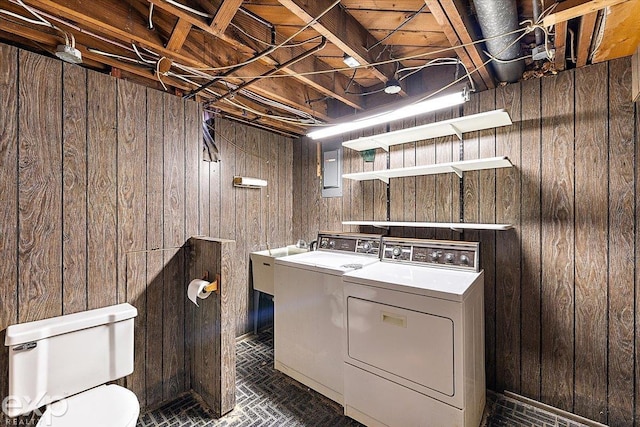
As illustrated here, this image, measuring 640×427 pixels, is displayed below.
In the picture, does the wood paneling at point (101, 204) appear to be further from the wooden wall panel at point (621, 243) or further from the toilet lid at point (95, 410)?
the wooden wall panel at point (621, 243)

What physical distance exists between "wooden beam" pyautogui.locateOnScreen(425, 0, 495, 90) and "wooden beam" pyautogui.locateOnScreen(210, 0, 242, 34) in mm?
877

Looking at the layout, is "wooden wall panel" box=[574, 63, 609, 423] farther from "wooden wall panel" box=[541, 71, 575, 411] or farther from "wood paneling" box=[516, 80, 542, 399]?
"wood paneling" box=[516, 80, 542, 399]

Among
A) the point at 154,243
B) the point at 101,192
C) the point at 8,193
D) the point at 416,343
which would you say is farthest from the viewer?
the point at 154,243

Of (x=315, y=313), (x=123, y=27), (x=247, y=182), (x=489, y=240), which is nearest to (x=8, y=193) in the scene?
(x=123, y=27)

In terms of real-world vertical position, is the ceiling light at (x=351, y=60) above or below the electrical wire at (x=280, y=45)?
above

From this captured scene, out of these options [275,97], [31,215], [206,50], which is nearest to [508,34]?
[275,97]

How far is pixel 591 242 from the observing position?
1.83 meters

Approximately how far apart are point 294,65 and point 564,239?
7.15 feet

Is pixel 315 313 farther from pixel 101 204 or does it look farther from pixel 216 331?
pixel 101 204

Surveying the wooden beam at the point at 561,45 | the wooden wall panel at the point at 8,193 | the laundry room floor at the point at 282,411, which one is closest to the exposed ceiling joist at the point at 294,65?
the wooden wall panel at the point at 8,193

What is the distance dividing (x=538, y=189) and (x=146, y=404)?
3.11 m

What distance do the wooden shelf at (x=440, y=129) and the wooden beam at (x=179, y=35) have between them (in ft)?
4.97

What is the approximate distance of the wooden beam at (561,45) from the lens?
145cm

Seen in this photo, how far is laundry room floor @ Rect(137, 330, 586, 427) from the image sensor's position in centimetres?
190
